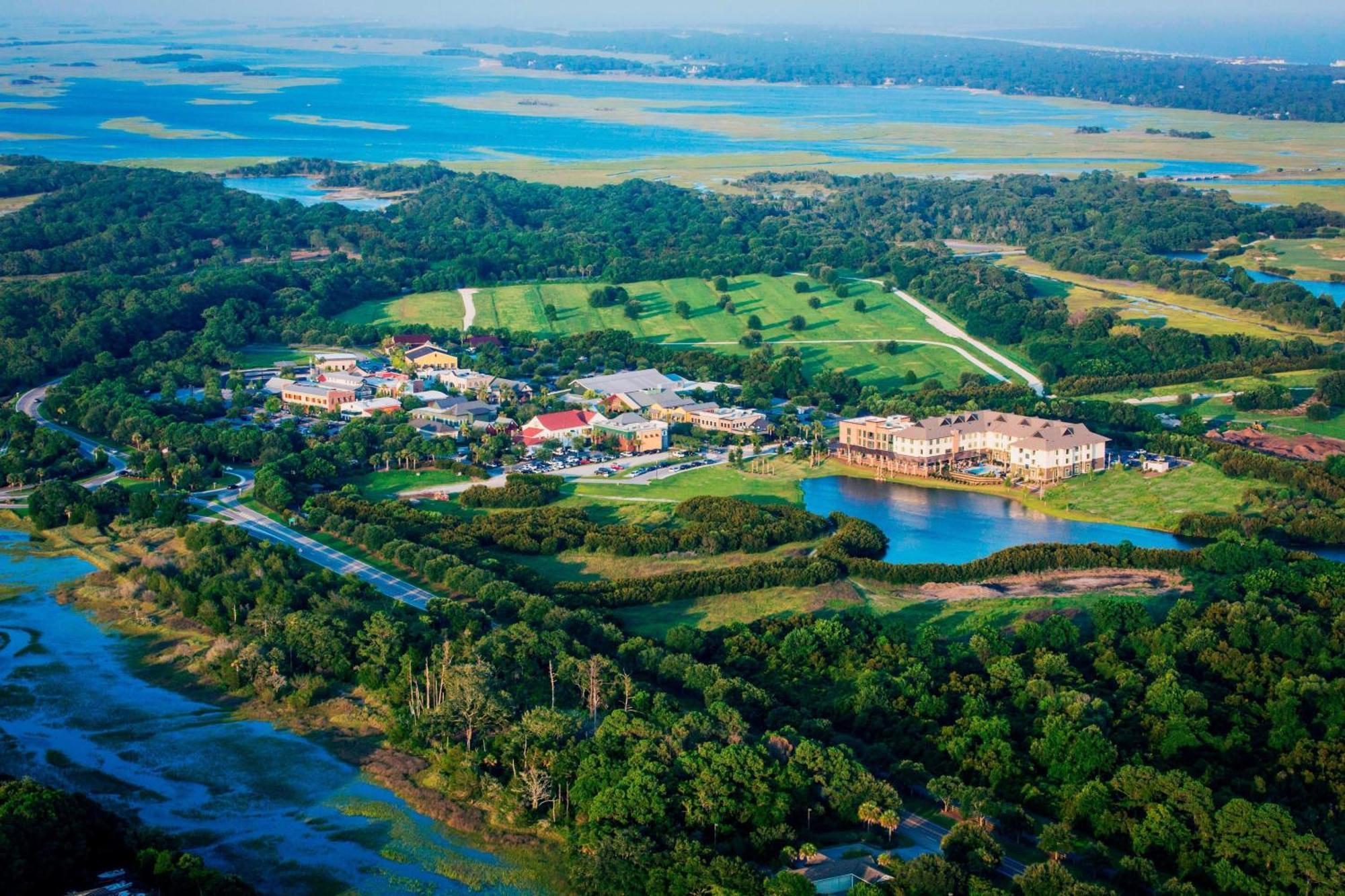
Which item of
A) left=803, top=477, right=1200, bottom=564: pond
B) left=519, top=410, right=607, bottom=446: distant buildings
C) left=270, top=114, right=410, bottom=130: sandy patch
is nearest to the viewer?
left=803, top=477, right=1200, bottom=564: pond

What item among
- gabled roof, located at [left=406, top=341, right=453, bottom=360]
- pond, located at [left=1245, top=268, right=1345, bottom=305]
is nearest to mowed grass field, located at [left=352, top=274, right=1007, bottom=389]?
gabled roof, located at [left=406, top=341, right=453, bottom=360]

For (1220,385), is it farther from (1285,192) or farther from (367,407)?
(1285,192)

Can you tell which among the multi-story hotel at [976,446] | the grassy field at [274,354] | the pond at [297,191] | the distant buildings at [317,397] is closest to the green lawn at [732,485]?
the multi-story hotel at [976,446]

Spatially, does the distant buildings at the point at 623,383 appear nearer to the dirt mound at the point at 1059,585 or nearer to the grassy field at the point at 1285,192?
the dirt mound at the point at 1059,585

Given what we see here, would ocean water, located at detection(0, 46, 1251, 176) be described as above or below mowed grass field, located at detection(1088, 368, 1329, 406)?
above

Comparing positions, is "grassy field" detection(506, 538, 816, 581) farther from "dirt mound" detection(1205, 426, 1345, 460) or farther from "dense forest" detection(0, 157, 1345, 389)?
"dense forest" detection(0, 157, 1345, 389)

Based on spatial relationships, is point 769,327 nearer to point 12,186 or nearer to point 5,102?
point 12,186

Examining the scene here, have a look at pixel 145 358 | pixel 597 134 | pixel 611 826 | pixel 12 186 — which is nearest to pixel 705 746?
pixel 611 826
